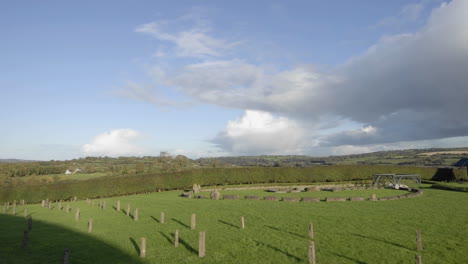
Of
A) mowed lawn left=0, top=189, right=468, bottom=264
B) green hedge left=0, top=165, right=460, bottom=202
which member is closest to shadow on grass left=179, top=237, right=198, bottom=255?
mowed lawn left=0, top=189, right=468, bottom=264

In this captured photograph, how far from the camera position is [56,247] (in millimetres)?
19578

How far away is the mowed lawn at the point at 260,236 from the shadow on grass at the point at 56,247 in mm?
58

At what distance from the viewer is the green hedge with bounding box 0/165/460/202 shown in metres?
49.4

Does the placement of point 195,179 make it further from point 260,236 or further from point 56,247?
point 260,236

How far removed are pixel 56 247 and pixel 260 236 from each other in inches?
523

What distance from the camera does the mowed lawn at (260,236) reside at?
51.7 ft

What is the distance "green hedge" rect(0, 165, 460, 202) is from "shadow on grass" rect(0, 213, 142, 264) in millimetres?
25722

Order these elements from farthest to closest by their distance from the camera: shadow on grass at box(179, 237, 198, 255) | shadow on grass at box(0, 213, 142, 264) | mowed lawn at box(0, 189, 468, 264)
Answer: shadow on grass at box(179, 237, 198, 255) → shadow on grass at box(0, 213, 142, 264) → mowed lawn at box(0, 189, 468, 264)

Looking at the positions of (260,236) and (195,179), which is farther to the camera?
(195,179)

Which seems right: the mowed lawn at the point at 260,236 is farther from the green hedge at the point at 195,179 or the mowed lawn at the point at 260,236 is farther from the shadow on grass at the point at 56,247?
the green hedge at the point at 195,179

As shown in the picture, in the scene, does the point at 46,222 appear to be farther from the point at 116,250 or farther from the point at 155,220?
the point at 116,250

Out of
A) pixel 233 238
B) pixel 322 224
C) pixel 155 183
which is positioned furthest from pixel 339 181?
pixel 233 238

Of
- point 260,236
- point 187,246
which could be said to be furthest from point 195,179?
point 187,246

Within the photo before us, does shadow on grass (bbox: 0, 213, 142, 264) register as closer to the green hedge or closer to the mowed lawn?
the mowed lawn
